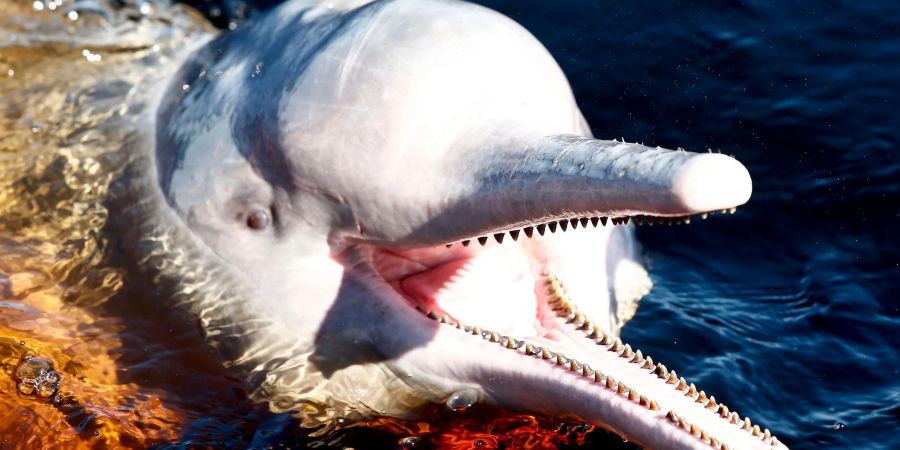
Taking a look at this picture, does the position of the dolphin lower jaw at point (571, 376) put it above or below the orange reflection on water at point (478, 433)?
above

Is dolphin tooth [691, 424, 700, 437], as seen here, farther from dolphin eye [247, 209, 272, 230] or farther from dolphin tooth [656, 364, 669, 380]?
dolphin eye [247, 209, 272, 230]

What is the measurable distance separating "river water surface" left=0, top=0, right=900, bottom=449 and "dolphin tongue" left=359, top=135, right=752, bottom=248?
0.98 metres

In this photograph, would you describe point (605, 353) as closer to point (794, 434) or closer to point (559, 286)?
point (559, 286)

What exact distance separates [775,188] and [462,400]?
126 inches

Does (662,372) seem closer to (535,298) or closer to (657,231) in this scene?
(535,298)

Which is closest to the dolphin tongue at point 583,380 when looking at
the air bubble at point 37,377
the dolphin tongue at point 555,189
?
the dolphin tongue at point 555,189

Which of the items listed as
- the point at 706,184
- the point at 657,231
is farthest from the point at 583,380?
the point at 657,231

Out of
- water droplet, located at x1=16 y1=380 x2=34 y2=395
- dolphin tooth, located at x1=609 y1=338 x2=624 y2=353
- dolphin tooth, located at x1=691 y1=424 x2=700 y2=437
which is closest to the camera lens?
dolphin tooth, located at x1=691 y1=424 x2=700 y2=437

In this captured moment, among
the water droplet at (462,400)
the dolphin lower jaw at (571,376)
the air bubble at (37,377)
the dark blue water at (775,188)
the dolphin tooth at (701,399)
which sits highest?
the dark blue water at (775,188)

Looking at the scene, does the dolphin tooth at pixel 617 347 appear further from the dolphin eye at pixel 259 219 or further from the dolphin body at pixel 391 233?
the dolphin eye at pixel 259 219

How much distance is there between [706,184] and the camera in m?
3.45

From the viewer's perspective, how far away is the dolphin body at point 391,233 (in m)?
4.39

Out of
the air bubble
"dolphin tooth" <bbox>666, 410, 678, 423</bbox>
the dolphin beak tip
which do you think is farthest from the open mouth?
the air bubble

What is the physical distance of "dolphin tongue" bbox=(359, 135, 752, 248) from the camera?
3.49 metres
